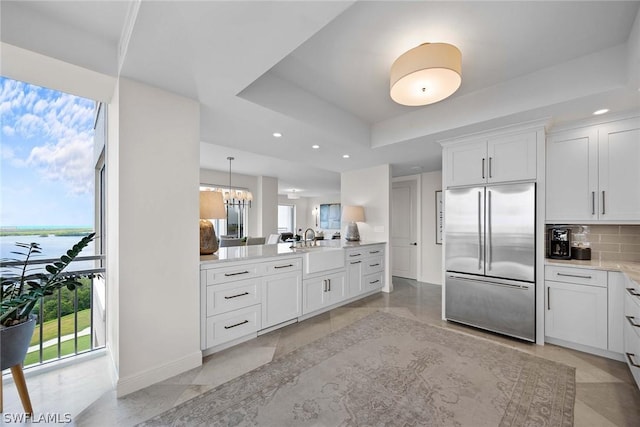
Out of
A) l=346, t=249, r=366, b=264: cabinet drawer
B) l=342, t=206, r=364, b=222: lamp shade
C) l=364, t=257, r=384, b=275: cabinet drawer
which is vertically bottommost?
l=364, t=257, r=384, b=275: cabinet drawer

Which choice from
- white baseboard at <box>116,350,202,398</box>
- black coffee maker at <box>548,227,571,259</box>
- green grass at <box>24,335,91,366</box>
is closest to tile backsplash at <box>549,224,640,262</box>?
black coffee maker at <box>548,227,571,259</box>

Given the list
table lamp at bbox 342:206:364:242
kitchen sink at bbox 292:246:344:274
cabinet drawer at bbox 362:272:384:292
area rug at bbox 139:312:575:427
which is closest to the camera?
area rug at bbox 139:312:575:427

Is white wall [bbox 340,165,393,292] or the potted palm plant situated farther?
white wall [bbox 340,165,393,292]

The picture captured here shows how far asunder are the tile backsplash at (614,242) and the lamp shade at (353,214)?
2992mm

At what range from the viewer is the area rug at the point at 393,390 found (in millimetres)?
1652

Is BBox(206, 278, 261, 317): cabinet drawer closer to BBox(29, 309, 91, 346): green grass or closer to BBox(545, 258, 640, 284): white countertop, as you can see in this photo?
BBox(29, 309, 91, 346): green grass

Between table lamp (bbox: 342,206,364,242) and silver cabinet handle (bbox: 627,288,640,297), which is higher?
table lamp (bbox: 342,206,364,242)

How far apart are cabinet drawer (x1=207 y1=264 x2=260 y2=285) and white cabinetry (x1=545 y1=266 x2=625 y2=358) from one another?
10.1 ft

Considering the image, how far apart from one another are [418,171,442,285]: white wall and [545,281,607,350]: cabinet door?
100 inches

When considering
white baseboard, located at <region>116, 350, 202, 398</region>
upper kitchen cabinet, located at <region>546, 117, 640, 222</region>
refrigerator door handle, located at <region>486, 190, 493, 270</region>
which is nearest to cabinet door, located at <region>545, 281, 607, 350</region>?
refrigerator door handle, located at <region>486, 190, 493, 270</region>

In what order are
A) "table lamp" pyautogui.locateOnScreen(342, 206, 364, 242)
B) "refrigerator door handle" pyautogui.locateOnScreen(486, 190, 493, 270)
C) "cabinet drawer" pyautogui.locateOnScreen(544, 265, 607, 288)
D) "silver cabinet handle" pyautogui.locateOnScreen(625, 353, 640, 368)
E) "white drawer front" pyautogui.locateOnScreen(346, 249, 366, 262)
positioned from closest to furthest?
"silver cabinet handle" pyautogui.locateOnScreen(625, 353, 640, 368), "cabinet drawer" pyautogui.locateOnScreen(544, 265, 607, 288), "refrigerator door handle" pyautogui.locateOnScreen(486, 190, 493, 270), "white drawer front" pyautogui.locateOnScreen(346, 249, 366, 262), "table lamp" pyautogui.locateOnScreen(342, 206, 364, 242)

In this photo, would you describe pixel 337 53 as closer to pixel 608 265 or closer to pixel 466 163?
pixel 466 163

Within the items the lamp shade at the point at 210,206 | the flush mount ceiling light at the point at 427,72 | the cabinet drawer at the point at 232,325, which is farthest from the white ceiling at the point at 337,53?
the cabinet drawer at the point at 232,325

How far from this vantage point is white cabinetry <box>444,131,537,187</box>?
277cm
